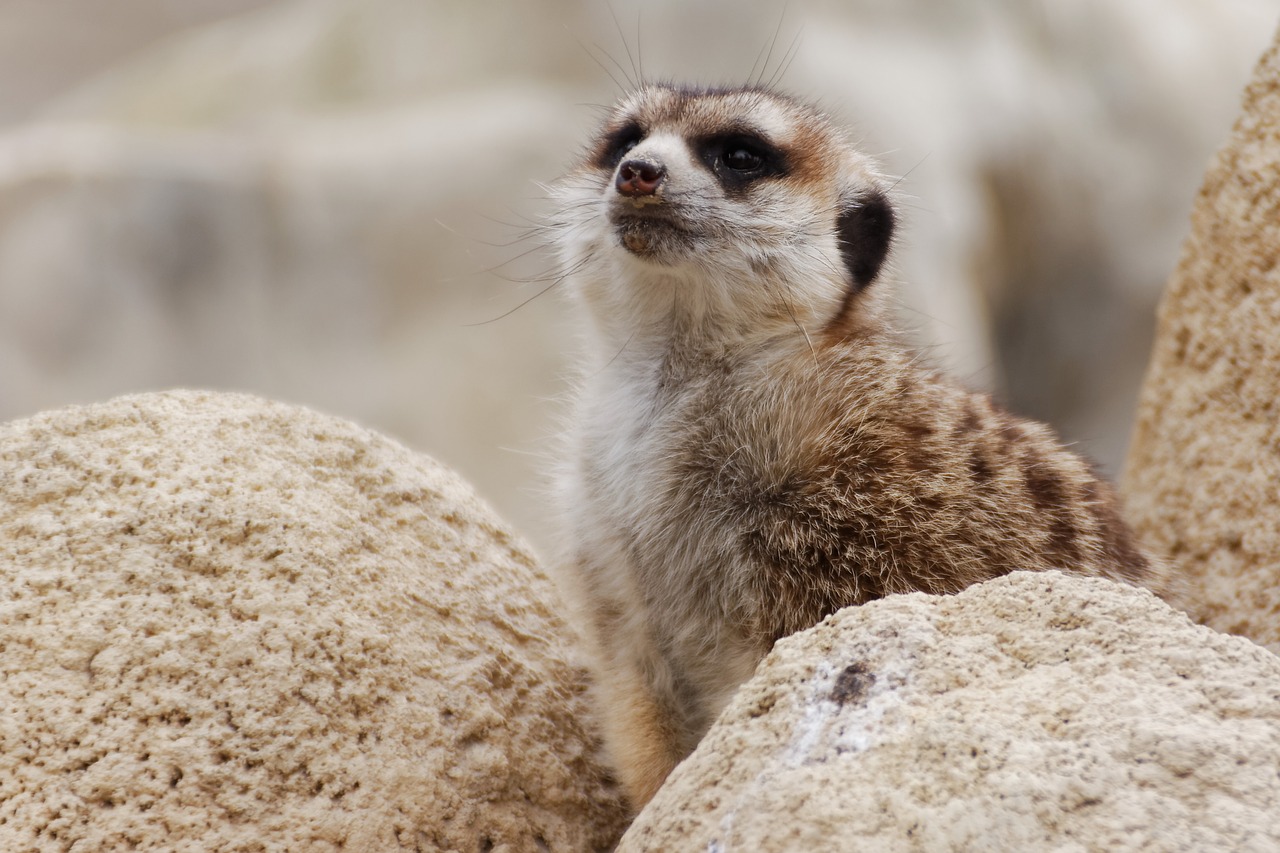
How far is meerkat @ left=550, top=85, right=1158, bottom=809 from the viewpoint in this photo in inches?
79.4

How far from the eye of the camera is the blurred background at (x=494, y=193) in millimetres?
6484

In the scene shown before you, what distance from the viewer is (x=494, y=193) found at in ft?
23.2

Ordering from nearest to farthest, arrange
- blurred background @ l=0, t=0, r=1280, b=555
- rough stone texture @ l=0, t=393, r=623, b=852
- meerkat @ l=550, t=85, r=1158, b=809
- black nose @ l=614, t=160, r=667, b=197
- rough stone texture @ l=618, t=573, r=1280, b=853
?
1. rough stone texture @ l=618, t=573, r=1280, b=853
2. rough stone texture @ l=0, t=393, r=623, b=852
3. meerkat @ l=550, t=85, r=1158, b=809
4. black nose @ l=614, t=160, r=667, b=197
5. blurred background @ l=0, t=0, r=1280, b=555

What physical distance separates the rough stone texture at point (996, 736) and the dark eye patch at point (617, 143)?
1.29 meters

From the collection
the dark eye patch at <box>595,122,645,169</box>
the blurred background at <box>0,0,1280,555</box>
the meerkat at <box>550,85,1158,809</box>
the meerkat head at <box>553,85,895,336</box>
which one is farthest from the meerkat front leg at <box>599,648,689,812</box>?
the blurred background at <box>0,0,1280,555</box>

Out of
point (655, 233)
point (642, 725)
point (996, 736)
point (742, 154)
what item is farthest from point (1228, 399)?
point (996, 736)

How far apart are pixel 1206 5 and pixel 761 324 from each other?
705 cm

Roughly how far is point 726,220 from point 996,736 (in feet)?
3.89

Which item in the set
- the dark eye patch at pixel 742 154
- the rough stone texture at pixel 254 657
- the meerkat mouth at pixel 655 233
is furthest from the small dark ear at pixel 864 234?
the rough stone texture at pixel 254 657

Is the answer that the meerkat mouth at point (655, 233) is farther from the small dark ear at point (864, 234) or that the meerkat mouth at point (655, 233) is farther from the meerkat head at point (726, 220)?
the small dark ear at point (864, 234)

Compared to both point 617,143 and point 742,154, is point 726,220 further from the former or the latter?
point 617,143

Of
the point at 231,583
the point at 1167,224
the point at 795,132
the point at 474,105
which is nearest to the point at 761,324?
the point at 795,132

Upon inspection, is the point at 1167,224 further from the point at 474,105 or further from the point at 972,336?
the point at 474,105

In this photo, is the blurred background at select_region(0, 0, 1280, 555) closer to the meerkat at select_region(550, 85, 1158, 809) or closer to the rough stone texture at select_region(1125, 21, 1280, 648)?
the rough stone texture at select_region(1125, 21, 1280, 648)
